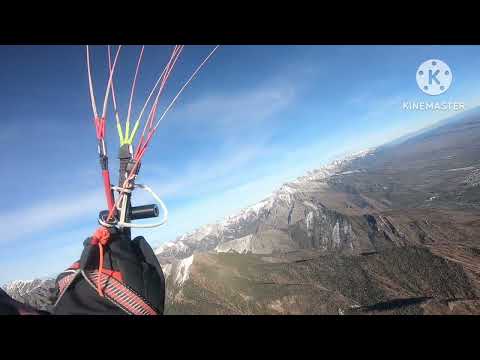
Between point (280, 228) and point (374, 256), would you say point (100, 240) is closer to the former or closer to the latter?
point (374, 256)

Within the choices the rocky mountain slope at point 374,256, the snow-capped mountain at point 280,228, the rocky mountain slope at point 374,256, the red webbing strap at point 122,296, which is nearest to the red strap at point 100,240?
the red webbing strap at point 122,296

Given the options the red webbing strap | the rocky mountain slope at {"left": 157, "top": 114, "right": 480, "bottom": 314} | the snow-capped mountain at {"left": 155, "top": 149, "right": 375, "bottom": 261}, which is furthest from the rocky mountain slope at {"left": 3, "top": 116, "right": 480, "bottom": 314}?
the red webbing strap

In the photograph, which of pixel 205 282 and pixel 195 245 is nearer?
pixel 205 282

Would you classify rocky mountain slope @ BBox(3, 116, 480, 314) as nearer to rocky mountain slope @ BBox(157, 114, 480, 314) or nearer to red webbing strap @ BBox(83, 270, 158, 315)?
rocky mountain slope @ BBox(157, 114, 480, 314)

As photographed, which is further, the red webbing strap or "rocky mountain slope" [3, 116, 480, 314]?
"rocky mountain slope" [3, 116, 480, 314]

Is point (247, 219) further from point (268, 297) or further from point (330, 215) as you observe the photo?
point (268, 297)

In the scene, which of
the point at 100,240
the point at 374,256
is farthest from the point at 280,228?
the point at 100,240
